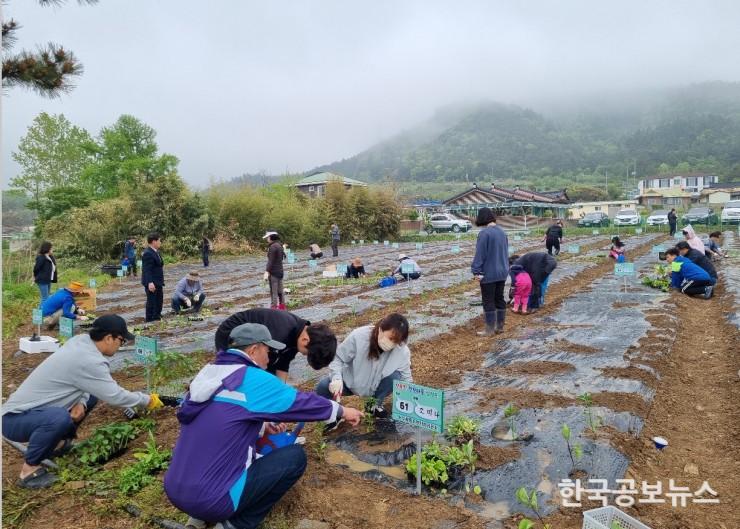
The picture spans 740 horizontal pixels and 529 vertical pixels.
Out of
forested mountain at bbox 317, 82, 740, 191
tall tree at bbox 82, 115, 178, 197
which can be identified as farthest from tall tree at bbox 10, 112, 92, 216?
forested mountain at bbox 317, 82, 740, 191

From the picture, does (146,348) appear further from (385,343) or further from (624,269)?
(624,269)

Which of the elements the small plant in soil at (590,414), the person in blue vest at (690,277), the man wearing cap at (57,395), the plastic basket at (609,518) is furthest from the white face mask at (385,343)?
the person in blue vest at (690,277)

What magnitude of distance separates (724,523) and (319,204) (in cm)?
2682

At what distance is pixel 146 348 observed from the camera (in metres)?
4.27

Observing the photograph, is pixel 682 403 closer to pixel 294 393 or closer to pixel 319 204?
pixel 294 393

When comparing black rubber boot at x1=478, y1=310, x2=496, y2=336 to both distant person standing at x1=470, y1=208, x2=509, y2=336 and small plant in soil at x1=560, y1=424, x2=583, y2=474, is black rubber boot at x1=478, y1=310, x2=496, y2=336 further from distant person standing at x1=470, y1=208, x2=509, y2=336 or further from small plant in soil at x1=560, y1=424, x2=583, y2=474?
small plant in soil at x1=560, y1=424, x2=583, y2=474

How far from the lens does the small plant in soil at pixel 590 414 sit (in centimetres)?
355

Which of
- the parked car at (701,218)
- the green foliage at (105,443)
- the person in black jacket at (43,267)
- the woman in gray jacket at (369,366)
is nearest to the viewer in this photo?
the green foliage at (105,443)

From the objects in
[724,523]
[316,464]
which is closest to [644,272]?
[724,523]

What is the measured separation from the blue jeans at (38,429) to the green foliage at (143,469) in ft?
1.63

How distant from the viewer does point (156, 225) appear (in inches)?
830

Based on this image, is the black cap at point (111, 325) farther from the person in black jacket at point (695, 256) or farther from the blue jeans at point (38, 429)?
the person in black jacket at point (695, 256)

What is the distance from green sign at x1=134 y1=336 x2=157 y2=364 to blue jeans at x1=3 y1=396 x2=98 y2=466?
97 centimetres

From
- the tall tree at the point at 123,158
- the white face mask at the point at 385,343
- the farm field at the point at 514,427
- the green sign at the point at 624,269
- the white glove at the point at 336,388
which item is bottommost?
the farm field at the point at 514,427
